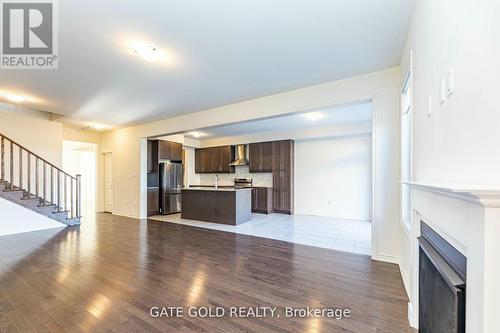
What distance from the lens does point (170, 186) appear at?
7723 mm

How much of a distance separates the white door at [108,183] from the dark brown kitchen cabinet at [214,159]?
10.4 ft

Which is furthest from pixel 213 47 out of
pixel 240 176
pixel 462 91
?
pixel 240 176

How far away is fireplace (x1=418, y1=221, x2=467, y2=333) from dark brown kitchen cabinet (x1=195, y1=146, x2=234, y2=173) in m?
7.76

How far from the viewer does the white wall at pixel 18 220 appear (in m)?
5.10

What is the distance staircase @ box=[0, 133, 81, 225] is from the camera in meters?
5.13

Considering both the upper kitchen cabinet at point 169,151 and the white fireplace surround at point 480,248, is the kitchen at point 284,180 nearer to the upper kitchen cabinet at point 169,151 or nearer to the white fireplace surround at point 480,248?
the upper kitchen cabinet at point 169,151

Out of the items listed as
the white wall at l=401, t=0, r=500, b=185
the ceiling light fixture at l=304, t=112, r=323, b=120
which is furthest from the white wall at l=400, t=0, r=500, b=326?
the ceiling light fixture at l=304, t=112, r=323, b=120

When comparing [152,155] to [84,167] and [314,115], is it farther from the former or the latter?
[84,167]

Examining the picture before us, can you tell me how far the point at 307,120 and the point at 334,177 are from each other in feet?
7.09

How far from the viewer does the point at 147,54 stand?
2979 millimetres

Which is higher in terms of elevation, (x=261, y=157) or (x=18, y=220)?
(x=261, y=157)

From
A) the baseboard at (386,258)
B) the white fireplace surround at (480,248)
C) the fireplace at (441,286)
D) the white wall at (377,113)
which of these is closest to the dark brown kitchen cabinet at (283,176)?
the white wall at (377,113)

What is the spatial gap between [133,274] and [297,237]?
3032mm

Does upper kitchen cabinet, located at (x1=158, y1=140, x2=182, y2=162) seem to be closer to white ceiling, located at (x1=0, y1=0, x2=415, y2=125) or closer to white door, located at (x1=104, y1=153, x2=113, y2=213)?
white door, located at (x1=104, y1=153, x2=113, y2=213)
